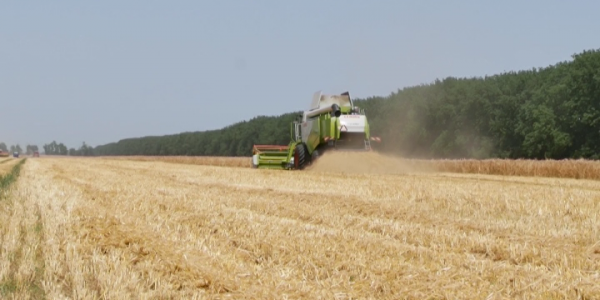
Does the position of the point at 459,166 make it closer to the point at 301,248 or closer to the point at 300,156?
the point at 300,156

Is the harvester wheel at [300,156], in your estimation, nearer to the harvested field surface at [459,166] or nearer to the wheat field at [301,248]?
the harvested field surface at [459,166]

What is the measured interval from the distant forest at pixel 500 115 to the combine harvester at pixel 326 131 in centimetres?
2279

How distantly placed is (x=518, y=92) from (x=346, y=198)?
43.0m

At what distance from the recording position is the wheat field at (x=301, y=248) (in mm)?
4422

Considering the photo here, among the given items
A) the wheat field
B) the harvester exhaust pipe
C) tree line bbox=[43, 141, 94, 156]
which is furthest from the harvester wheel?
tree line bbox=[43, 141, 94, 156]

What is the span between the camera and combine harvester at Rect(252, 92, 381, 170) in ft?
69.9

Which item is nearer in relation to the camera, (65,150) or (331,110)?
(331,110)

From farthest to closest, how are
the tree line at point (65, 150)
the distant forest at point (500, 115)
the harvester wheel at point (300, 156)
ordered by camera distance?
the tree line at point (65, 150) → the distant forest at point (500, 115) → the harvester wheel at point (300, 156)

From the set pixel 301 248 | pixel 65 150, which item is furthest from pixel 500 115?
pixel 65 150

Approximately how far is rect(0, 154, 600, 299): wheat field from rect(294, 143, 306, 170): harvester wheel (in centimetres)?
1264

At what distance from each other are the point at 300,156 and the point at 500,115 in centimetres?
3050

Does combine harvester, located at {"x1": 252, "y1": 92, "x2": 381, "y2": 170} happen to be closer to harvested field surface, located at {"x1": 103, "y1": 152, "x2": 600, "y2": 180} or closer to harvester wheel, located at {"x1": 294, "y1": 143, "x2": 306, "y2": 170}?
harvester wheel, located at {"x1": 294, "y1": 143, "x2": 306, "y2": 170}

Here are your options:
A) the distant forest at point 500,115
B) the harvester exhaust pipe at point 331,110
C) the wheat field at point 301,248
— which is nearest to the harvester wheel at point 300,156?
the harvester exhaust pipe at point 331,110

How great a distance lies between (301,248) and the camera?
5.80 metres
